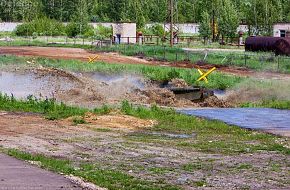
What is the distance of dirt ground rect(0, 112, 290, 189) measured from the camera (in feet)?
43.9

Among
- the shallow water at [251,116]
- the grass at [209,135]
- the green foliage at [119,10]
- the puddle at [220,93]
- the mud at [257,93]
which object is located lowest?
the puddle at [220,93]

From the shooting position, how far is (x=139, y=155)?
53.8 ft

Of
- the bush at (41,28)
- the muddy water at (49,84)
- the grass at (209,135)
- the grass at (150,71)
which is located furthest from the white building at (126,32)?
the grass at (209,135)

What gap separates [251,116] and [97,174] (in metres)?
13.1

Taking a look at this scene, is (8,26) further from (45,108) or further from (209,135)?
(209,135)

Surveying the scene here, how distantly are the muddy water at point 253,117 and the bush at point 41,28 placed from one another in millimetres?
85623

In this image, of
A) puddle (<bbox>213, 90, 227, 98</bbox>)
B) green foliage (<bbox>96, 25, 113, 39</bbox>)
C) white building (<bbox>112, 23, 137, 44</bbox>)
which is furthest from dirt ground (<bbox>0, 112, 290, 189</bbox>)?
green foliage (<bbox>96, 25, 113, 39</bbox>)

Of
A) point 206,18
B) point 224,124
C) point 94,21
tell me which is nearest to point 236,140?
point 224,124

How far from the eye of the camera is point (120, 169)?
14203mm

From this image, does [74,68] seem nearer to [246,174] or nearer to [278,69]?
[278,69]

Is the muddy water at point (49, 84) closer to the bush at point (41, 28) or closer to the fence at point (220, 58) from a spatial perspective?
the fence at point (220, 58)

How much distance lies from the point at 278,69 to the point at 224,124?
25817mm

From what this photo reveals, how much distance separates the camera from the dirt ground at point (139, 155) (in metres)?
13.4

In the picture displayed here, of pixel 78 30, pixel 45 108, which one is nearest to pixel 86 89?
pixel 45 108
